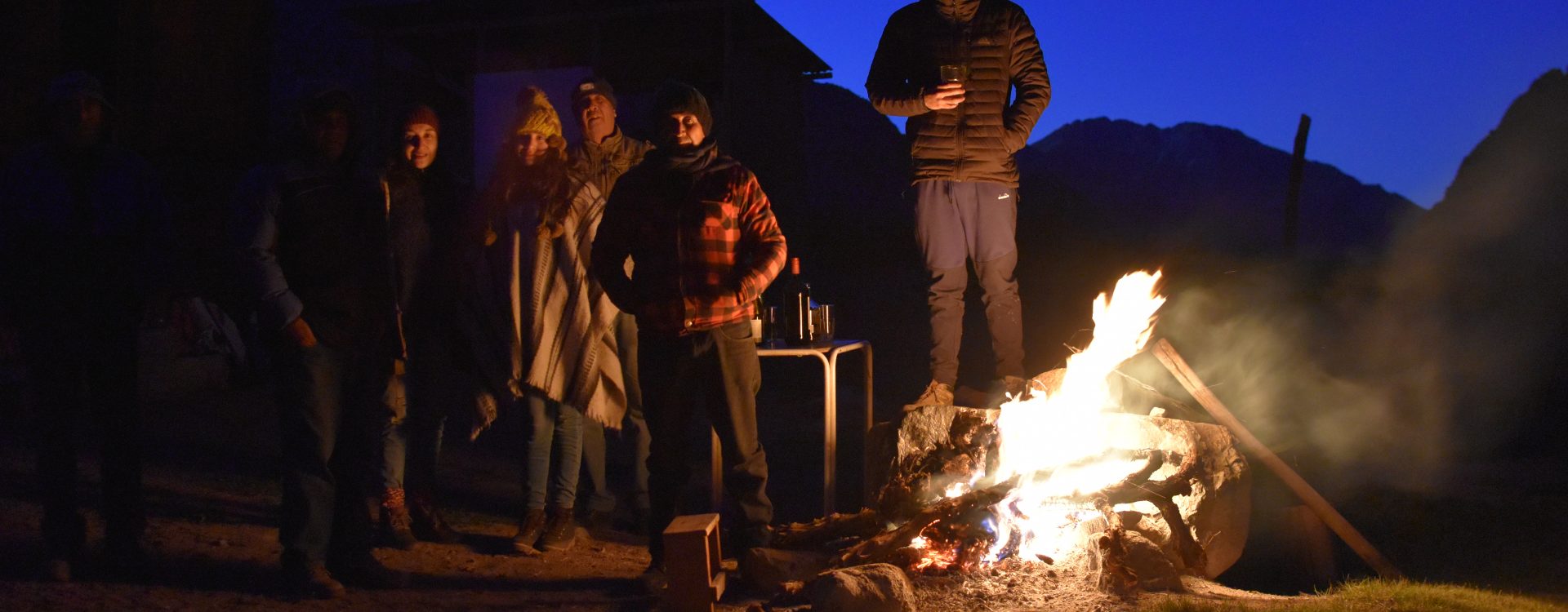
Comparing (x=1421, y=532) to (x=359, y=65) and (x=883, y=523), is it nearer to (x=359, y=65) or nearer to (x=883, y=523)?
(x=883, y=523)

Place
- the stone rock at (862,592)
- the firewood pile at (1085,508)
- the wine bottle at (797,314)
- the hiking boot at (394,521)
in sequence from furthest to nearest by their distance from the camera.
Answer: the wine bottle at (797,314), the hiking boot at (394,521), the firewood pile at (1085,508), the stone rock at (862,592)

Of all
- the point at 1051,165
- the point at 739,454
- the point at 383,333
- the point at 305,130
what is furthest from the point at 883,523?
the point at 1051,165

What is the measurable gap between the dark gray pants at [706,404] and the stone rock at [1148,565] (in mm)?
1381

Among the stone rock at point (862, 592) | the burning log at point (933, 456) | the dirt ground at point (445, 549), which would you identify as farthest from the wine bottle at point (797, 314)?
the stone rock at point (862, 592)

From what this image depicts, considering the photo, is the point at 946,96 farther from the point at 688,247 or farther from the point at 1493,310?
the point at 1493,310

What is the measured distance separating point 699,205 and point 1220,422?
8.07ft

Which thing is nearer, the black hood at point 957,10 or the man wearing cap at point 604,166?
the man wearing cap at point 604,166

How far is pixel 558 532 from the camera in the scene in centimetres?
437

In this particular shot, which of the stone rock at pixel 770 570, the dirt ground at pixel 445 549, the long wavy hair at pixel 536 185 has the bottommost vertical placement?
the dirt ground at pixel 445 549

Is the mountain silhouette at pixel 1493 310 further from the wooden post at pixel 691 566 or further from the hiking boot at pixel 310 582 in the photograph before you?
the hiking boot at pixel 310 582

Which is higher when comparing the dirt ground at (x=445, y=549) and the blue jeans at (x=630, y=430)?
the blue jeans at (x=630, y=430)

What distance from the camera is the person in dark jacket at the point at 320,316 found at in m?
3.53

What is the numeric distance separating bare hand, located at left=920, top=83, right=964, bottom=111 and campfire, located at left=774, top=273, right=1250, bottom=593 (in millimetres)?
1107

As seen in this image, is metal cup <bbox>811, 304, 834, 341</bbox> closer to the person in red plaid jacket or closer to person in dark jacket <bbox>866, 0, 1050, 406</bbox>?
person in dark jacket <bbox>866, 0, 1050, 406</bbox>
